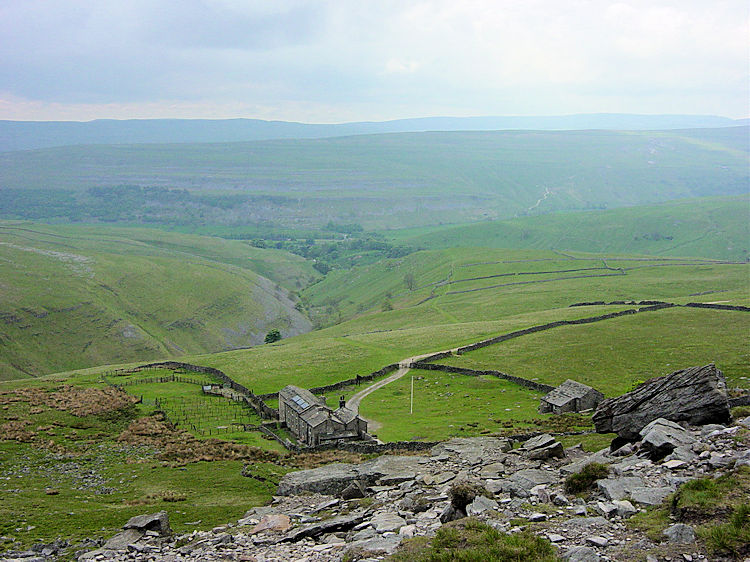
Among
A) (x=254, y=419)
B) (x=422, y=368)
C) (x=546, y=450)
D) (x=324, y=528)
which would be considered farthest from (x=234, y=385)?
(x=324, y=528)

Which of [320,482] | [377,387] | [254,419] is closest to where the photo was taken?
[320,482]

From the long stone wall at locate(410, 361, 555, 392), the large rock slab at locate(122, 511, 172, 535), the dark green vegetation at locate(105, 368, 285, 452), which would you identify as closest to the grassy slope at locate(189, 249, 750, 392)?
the dark green vegetation at locate(105, 368, 285, 452)

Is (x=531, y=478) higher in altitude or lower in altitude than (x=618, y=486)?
lower

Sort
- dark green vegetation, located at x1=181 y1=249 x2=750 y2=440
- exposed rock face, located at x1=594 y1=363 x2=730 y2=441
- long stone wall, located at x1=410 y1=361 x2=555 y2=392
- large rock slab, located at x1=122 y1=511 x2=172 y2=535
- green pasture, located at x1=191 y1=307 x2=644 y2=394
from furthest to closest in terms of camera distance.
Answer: green pasture, located at x1=191 y1=307 x2=644 y2=394 < long stone wall, located at x1=410 y1=361 x2=555 y2=392 < dark green vegetation, located at x1=181 y1=249 x2=750 y2=440 < exposed rock face, located at x1=594 y1=363 x2=730 y2=441 < large rock slab, located at x1=122 y1=511 x2=172 y2=535

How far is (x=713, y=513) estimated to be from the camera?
2173 cm

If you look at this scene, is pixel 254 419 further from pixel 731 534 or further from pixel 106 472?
pixel 731 534

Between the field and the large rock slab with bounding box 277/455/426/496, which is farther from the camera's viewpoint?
the field

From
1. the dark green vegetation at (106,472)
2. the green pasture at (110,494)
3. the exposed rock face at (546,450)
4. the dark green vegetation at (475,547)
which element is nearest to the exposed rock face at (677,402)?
the exposed rock face at (546,450)

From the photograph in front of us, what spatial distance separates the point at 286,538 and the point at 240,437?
105 feet

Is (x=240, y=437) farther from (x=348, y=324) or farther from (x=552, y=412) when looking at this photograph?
(x=348, y=324)

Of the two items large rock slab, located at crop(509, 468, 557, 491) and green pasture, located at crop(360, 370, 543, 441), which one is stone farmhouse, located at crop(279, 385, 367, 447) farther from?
large rock slab, located at crop(509, 468, 557, 491)

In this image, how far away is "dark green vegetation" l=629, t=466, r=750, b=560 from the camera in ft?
63.8

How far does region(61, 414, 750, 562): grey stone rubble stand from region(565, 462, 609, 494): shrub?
0.49m

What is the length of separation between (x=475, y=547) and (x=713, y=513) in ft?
28.0
